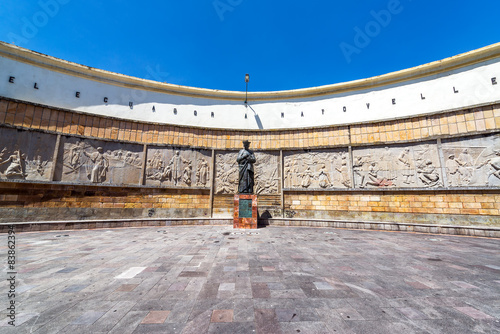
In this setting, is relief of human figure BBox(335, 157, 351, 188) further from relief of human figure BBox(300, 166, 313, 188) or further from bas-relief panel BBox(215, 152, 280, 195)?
bas-relief panel BBox(215, 152, 280, 195)

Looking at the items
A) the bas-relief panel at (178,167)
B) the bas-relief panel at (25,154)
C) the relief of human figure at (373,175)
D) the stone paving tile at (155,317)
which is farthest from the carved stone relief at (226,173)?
the stone paving tile at (155,317)

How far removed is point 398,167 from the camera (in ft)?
37.6

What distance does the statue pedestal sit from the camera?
10.9 m

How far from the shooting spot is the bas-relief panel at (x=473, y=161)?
9531 millimetres

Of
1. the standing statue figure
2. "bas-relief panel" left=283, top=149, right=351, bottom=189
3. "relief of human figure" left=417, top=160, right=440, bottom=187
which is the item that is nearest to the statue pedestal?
the standing statue figure

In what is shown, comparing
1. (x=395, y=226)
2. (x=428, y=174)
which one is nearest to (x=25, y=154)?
(x=395, y=226)

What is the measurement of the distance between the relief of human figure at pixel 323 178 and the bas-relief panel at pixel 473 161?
19.0 ft

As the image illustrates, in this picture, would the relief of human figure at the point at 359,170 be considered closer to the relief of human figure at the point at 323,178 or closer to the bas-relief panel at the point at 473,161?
the relief of human figure at the point at 323,178

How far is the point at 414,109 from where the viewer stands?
13422 mm

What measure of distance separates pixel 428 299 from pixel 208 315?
342cm

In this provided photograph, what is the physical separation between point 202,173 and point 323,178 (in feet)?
26.5

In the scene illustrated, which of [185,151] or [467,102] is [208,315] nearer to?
[185,151]

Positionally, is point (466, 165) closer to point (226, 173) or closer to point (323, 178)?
point (323, 178)

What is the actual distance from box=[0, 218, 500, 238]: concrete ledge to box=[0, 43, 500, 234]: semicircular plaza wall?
249 mm
